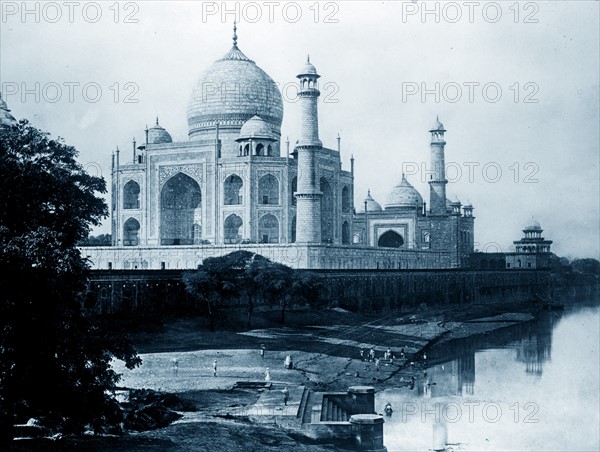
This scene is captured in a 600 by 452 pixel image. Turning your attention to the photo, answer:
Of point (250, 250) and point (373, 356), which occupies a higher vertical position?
point (250, 250)

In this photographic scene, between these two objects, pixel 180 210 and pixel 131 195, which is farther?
pixel 131 195

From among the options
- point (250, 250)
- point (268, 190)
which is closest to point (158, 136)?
point (268, 190)

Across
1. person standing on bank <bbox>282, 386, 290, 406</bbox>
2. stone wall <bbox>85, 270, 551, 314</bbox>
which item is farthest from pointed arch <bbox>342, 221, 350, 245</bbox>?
person standing on bank <bbox>282, 386, 290, 406</bbox>

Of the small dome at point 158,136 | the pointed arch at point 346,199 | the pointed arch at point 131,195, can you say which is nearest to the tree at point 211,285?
the pointed arch at point 131,195

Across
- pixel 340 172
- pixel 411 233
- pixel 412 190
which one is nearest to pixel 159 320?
pixel 340 172

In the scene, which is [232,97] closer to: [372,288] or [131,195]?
[131,195]

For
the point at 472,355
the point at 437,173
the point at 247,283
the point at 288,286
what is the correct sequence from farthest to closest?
the point at 437,173, the point at 288,286, the point at 247,283, the point at 472,355

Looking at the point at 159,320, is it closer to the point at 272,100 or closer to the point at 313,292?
the point at 313,292
